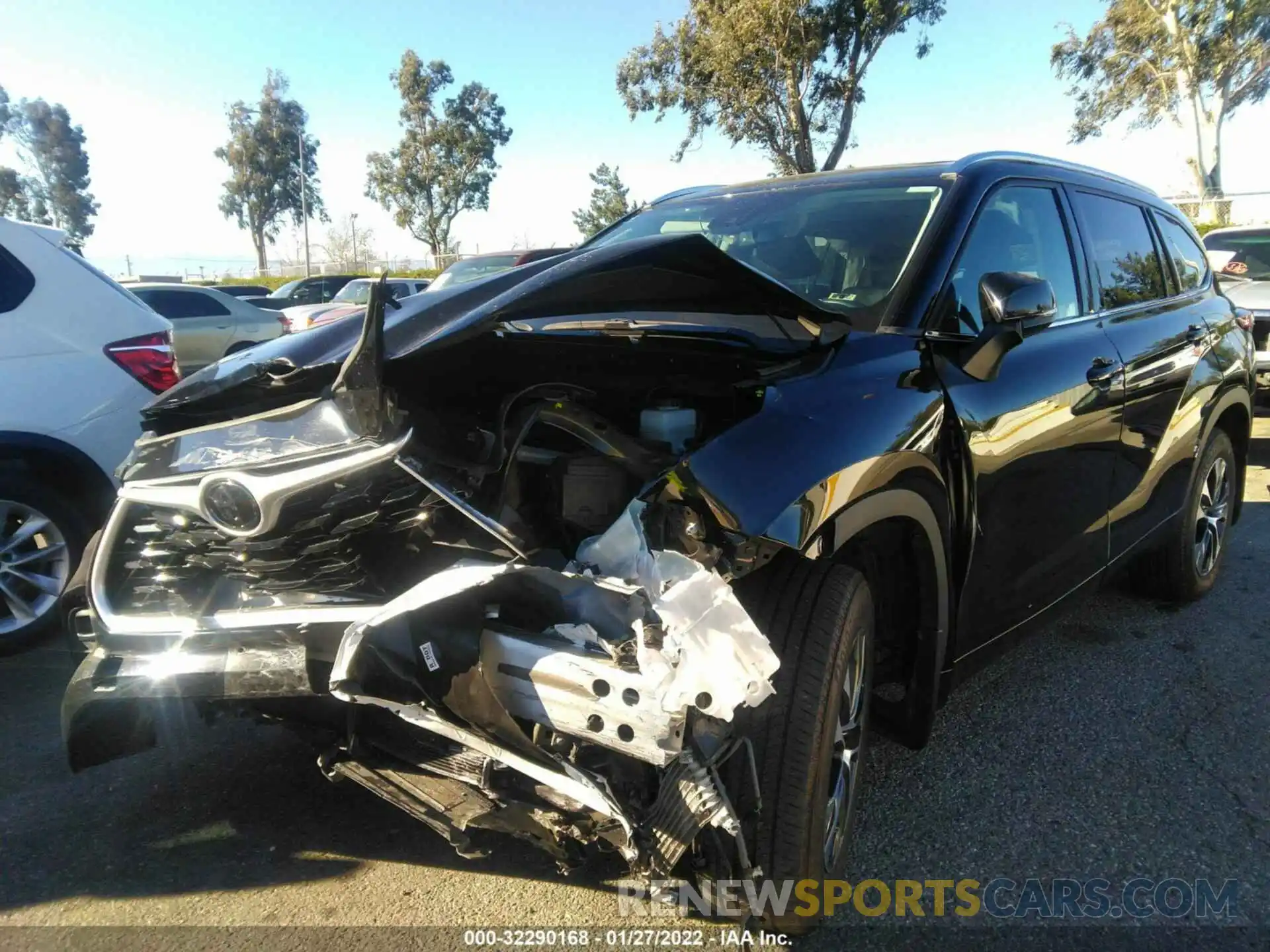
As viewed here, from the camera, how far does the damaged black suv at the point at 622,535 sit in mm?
1858

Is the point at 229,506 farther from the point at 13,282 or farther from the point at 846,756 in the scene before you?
the point at 13,282

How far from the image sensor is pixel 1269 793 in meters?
2.88

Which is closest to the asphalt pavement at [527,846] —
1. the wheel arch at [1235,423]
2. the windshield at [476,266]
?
the wheel arch at [1235,423]

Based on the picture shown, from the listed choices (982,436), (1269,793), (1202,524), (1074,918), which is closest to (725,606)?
(982,436)

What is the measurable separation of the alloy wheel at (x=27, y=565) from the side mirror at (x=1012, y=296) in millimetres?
3874

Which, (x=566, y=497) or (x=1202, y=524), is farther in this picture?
(x=1202, y=524)

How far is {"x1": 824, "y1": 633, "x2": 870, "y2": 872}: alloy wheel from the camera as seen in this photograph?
87.0 inches

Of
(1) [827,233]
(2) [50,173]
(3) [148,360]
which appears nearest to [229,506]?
(1) [827,233]

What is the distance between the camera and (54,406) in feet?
13.1

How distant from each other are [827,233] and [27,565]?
3670mm

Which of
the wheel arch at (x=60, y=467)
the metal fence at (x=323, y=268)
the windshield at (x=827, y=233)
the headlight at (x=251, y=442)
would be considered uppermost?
the metal fence at (x=323, y=268)

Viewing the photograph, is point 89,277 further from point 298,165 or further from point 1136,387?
point 298,165

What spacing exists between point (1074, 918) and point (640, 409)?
68.3 inches

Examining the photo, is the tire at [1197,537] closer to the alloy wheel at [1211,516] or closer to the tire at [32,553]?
the alloy wheel at [1211,516]
